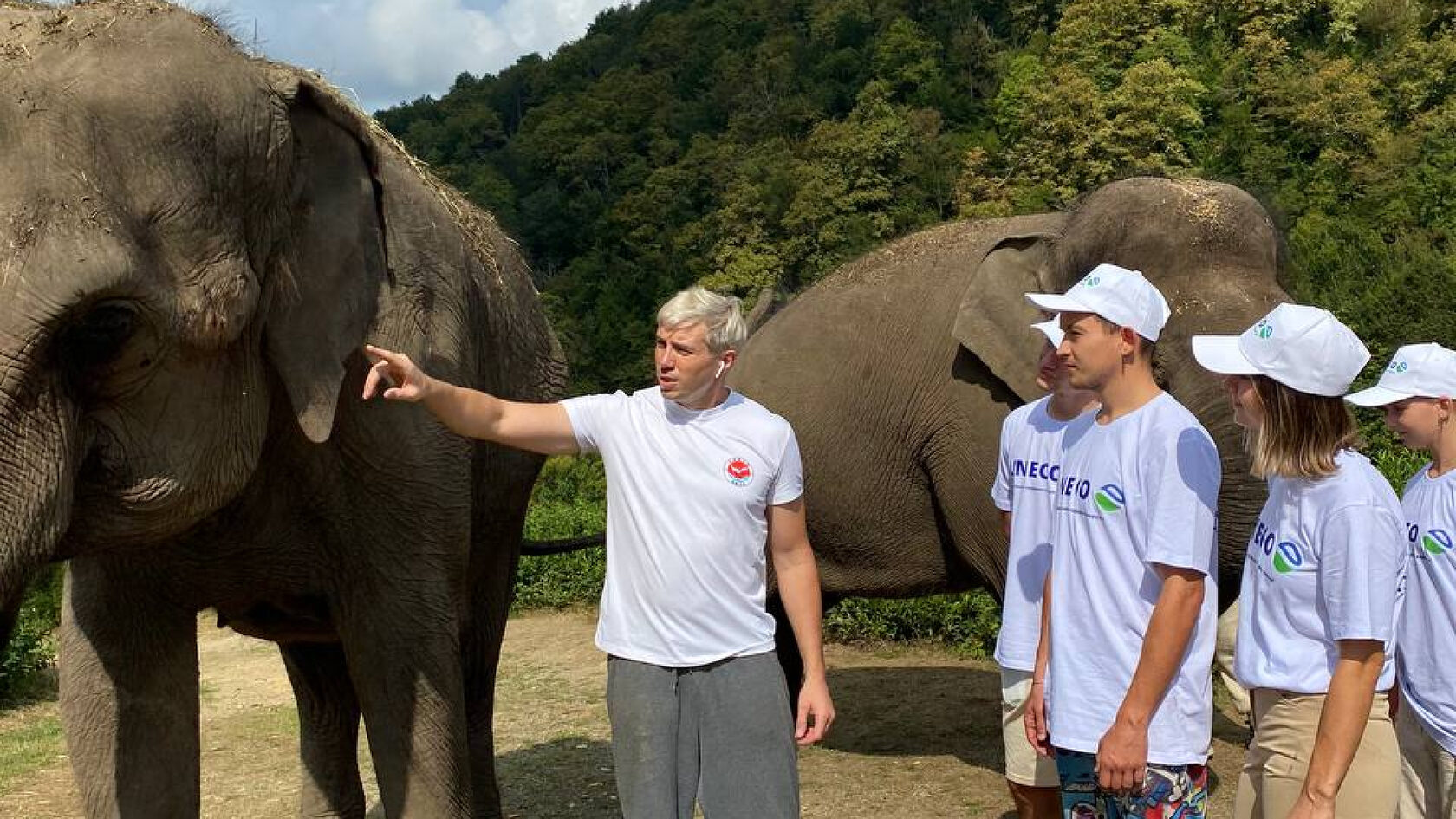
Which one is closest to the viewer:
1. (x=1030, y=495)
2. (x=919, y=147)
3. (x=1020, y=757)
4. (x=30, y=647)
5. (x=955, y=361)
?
(x=1030, y=495)

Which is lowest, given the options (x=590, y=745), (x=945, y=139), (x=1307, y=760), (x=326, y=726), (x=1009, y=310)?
(x=590, y=745)

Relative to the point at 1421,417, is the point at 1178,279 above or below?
above

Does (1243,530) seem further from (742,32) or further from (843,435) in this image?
(742,32)

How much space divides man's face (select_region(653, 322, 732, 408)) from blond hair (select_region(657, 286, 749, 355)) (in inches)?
0.6

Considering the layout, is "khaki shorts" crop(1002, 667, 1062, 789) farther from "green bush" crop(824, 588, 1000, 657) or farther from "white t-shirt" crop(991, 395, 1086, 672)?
"green bush" crop(824, 588, 1000, 657)

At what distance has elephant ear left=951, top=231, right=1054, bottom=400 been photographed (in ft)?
20.2

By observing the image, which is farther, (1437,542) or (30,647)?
(30,647)

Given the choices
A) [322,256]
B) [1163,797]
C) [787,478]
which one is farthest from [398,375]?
[1163,797]

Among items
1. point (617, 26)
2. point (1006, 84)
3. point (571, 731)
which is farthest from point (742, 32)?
point (571, 731)

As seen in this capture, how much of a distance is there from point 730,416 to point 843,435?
11.5 ft

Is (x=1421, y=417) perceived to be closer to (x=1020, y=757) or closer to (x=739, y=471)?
(x=1020, y=757)

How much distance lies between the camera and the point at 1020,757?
443 cm

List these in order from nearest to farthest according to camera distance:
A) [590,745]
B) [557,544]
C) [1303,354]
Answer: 1. [1303,354]
2. [557,544]
3. [590,745]

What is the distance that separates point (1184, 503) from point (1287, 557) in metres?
0.28
